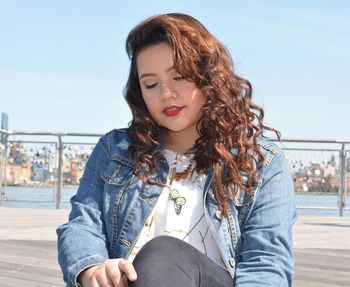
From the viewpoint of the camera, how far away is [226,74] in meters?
2.54

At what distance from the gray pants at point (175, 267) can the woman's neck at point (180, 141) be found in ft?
1.60

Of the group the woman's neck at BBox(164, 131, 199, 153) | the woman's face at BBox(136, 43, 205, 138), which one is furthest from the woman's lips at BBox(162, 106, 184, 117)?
the woman's neck at BBox(164, 131, 199, 153)

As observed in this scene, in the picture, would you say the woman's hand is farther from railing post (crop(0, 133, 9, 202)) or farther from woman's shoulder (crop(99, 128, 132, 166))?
railing post (crop(0, 133, 9, 202))

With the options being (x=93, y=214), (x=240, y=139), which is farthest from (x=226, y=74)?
(x=93, y=214)

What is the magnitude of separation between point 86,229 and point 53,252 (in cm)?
400

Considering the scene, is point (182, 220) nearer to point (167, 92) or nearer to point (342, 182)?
point (167, 92)

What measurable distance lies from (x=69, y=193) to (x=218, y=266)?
9.62 metres

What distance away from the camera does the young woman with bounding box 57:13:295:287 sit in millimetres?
2311

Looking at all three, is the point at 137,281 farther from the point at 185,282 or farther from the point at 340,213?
the point at 340,213

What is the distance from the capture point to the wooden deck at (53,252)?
489 cm

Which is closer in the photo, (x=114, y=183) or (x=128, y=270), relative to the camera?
(x=128, y=270)

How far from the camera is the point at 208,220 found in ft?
7.63

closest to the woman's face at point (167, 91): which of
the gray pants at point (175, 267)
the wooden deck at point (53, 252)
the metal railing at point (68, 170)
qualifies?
the gray pants at point (175, 267)

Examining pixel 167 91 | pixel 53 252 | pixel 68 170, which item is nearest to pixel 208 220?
pixel 167 91
